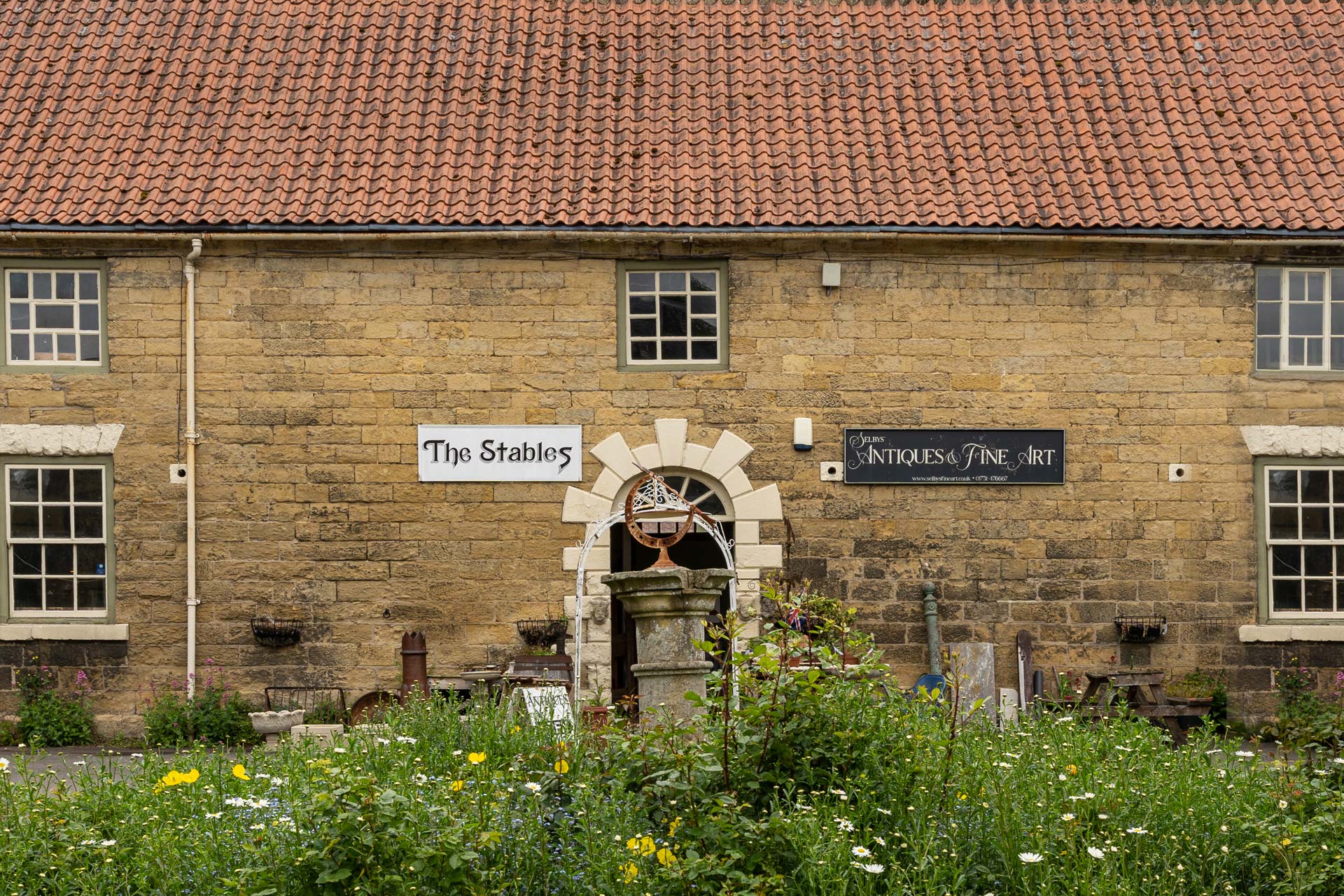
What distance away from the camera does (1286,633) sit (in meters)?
13.7

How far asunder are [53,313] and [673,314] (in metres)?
5.84

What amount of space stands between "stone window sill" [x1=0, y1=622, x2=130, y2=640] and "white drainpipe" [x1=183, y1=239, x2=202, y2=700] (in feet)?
2.03

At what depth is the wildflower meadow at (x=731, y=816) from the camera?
19.7 feet

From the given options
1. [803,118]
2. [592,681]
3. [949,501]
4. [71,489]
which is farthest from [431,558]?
[803,118]

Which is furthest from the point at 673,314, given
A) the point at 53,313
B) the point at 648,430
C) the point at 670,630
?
the point at 670,630

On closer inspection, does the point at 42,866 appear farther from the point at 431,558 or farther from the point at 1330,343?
the point at 1330,343

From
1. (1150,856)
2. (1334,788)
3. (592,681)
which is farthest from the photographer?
(592,681)

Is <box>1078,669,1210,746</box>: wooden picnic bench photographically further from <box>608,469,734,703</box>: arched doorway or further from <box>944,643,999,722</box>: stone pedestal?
<box>608,469,734,703</box>: arched doorway

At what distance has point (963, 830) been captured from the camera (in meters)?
6.56

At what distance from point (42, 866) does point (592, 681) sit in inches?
292

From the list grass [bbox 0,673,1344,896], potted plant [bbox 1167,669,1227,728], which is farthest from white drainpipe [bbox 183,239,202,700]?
potted plant [bbox 1167,669,1227,728]

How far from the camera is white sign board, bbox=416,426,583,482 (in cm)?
1370

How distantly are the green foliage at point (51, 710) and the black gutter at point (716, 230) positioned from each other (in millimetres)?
4091

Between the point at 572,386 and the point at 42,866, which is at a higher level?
Answer: the point at 572,386
